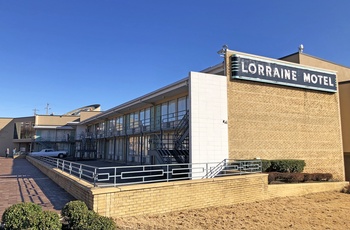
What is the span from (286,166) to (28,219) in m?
13.4

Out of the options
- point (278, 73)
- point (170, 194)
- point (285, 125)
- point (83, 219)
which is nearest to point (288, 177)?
point (285, 125)

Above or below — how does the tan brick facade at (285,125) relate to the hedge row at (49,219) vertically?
above

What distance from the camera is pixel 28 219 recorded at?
5.95 meters

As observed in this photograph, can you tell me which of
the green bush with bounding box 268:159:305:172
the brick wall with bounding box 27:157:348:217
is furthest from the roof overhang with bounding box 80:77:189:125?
the brick wall with bounding box 27:157:348:217

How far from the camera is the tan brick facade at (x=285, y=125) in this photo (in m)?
15.7

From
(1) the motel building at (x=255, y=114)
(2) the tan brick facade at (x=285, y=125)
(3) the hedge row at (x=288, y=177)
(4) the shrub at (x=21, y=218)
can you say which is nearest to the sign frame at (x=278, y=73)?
(1) the motel building at (x=255, y=114)

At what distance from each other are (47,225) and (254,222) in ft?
20.1

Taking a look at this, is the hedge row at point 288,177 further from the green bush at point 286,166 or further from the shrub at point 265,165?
the green bush at point 286,166

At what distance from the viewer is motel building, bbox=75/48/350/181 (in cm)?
1470

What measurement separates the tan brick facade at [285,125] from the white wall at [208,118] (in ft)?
1.91

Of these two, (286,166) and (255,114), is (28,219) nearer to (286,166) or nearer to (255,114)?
(255,114)

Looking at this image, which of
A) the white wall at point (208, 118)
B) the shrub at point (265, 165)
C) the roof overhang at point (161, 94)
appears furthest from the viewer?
the roof overhang at point (161, 94)

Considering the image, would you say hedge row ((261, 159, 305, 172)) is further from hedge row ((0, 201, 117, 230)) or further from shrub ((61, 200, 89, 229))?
shrub ((61, 200, 89, 229))

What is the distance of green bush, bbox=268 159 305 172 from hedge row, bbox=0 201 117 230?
11074 mm
